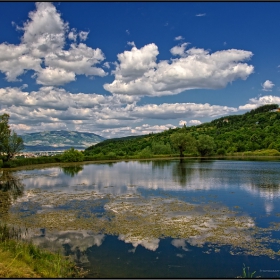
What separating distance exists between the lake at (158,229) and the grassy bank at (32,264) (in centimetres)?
74

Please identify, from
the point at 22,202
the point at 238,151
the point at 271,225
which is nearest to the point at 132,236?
the point at 271,225

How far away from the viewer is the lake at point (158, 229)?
10.9m

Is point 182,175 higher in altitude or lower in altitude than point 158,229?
higher

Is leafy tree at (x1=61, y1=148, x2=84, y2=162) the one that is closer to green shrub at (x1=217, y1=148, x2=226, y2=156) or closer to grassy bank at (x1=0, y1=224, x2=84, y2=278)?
green shrub at (x1=217, y1=148, x2=226, y2=156)

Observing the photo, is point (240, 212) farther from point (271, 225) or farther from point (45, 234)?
point (45, 234)

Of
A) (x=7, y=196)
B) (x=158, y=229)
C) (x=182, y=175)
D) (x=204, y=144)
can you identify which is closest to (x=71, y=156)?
(x=182, y=175)

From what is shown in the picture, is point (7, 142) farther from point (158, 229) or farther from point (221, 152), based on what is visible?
point (221, 152)

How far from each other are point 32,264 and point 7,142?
178 ft

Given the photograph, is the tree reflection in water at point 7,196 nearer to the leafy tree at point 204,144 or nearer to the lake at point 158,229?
the lake at point 158,229

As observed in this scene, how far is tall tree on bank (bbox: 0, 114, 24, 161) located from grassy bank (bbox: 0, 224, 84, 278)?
52.1m

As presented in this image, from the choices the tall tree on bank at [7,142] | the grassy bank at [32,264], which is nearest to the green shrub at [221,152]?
the tall tree on bank at [7,142]

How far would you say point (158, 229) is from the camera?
50.6ft

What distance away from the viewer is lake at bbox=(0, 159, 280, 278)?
35.7ft

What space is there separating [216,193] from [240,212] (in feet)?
A: 25.5
